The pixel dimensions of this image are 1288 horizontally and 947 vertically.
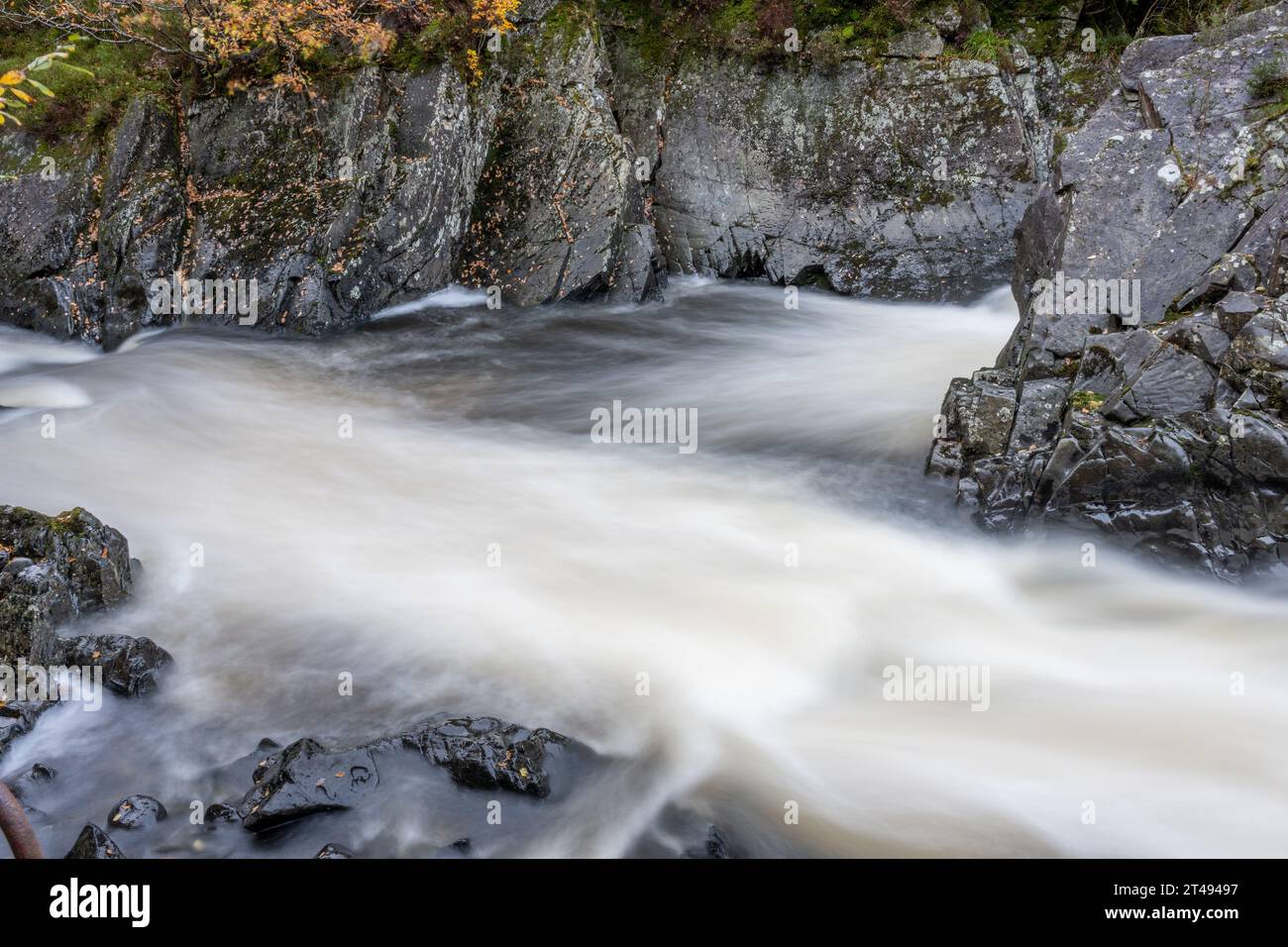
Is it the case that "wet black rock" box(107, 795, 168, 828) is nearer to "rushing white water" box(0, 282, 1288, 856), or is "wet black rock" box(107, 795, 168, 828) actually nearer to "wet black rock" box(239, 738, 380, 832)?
"rushing white water" box(0, 282, 1288, 856)

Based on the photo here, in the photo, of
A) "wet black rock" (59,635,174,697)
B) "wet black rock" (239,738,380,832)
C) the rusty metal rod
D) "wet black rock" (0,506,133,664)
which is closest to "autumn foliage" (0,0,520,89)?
"wet black rock" (0,506,133,664)

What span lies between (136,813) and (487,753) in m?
1.68

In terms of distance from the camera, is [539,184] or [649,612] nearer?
[649,612]

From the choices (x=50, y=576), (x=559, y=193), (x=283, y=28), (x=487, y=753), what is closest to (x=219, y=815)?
(x=487, y=753)

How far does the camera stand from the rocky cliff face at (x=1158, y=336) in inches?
249

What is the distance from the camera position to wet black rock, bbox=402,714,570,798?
472 centimetres

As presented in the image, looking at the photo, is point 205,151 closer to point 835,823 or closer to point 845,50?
point 845,50

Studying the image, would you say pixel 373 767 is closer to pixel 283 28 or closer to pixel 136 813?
pixel 136 813

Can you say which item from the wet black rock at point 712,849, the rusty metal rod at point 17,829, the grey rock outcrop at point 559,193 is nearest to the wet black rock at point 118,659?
the wet black rock at point 712,849

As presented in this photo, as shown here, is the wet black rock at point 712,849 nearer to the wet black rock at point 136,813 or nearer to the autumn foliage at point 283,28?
the wet black rock at point 136,813

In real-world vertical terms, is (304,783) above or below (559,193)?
below

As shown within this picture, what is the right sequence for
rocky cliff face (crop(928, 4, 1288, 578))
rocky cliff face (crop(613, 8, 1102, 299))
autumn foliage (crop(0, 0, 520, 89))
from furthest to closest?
rocky cliff face (crop(613, 8, 1102, 299))
autumn foliage (crop(0, 0, 520, 89))
rocky cliff face (crop(928, 4, 1288, 578))

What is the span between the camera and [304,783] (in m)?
4.57

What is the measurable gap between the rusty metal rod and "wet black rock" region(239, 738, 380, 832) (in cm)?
233
